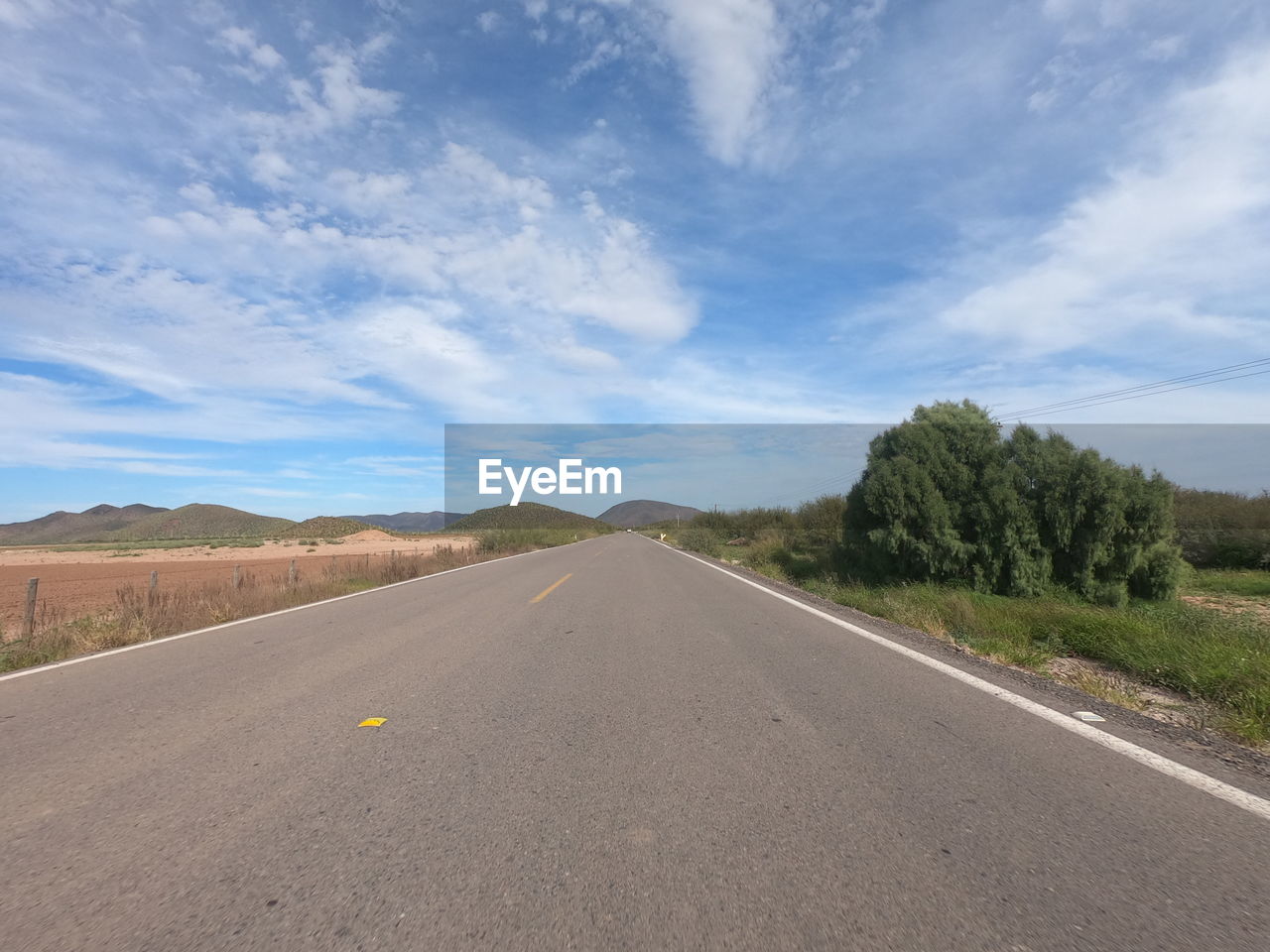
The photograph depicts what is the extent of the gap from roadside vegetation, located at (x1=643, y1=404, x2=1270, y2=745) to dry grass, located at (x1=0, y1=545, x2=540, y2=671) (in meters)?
10.8

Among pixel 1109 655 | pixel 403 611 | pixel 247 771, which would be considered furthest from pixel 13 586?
pixel 1109 655

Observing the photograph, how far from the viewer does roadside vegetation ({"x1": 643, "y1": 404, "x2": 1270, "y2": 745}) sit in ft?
28.6

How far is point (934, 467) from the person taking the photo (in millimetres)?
16766

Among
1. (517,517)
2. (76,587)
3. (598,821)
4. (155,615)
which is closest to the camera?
(598,821)

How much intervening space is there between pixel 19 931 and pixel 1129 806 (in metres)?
4.55

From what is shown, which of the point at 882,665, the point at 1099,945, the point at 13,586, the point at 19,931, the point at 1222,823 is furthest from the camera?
the point at 13,586

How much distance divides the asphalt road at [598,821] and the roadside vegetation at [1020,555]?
3.96 metres

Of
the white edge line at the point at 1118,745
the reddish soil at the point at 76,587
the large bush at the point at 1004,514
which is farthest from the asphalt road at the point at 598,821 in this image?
the large bush at the point at 1004,514

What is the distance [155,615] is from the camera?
1027 centimetres

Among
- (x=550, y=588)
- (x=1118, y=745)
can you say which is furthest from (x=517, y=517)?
(x=1118, y=745)

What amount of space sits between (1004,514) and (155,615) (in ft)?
54.5

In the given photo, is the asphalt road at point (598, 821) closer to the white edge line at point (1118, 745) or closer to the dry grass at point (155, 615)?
the white edge line at point (1118, 745)

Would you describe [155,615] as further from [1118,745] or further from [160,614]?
[1118,745]

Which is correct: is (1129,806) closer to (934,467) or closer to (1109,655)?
(1109,655)
